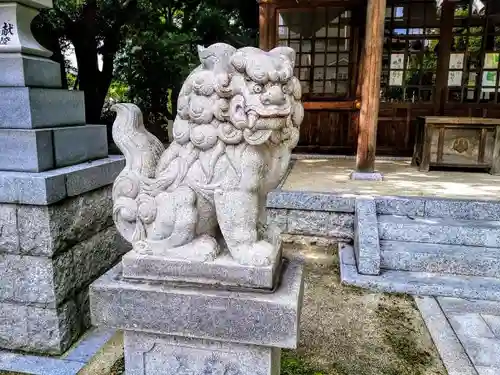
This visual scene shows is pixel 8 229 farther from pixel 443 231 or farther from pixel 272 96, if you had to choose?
pixel 443 231

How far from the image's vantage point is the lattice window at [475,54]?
7730mm

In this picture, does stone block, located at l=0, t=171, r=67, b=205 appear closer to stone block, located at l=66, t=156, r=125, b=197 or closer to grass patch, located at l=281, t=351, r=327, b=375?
stone block, located at l=66, t=156, r=125, b=197

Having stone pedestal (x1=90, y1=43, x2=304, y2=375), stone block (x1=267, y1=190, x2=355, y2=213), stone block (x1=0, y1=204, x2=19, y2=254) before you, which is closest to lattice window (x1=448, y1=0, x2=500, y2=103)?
stone block (x1=267, y1=190, x2=355, y2=213)

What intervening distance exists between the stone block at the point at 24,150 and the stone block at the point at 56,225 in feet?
0.94

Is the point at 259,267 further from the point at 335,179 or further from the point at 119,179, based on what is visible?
the point at 335,179

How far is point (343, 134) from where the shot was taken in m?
8.48

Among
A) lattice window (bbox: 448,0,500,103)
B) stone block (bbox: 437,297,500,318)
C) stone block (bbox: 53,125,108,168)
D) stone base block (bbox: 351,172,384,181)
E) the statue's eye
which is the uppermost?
lattice window (bbox: 448,0,500,103)

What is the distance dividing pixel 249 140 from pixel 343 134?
699 centimetres

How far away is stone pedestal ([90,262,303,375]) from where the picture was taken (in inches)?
72.7

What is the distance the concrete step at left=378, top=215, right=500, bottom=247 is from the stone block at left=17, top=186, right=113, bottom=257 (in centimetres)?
305

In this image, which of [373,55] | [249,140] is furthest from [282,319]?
[373,55]

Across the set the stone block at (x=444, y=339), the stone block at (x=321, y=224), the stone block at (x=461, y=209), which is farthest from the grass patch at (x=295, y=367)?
the stone block at (x=461, y=209)

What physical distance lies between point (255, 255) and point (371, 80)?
4741 mm

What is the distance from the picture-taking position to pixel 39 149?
9.04 ft
